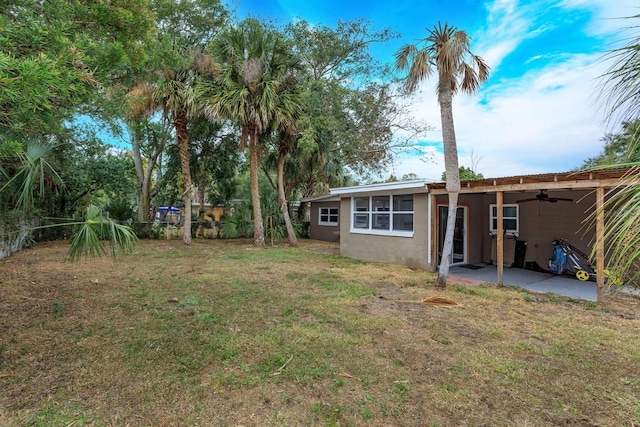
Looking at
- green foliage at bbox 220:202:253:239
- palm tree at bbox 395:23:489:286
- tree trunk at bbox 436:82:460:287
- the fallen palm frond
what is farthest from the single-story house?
green foliage at bbox 220:202:253:239

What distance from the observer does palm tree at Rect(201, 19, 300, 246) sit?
38.1ft

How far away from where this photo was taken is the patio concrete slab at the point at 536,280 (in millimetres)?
6477

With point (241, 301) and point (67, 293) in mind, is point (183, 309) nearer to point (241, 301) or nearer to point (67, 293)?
point (241, 301)

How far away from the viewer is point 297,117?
13.0 meters

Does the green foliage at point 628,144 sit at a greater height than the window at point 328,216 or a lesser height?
greater

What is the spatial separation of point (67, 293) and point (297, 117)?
387 inches

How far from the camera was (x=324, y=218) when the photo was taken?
57.8 feet

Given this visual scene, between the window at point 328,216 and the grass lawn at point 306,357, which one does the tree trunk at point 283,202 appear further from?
the grass lawn at point 306,357

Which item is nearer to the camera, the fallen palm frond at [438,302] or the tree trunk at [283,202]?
the fallen palm frond at [438,302]

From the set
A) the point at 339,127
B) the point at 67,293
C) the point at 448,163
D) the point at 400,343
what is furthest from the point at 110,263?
the point at 339,127

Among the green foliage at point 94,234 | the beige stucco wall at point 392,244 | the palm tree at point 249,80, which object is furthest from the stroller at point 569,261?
the palm tree at point 249,80

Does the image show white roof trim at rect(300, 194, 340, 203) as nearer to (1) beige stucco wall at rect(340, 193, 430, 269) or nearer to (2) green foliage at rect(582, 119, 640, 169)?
(1) beige stucco wall at rect(340, 193, 430, 269)

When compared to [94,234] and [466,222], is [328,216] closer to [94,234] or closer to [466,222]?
[466,222]

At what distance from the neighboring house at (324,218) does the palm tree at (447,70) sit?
32.4 ft
